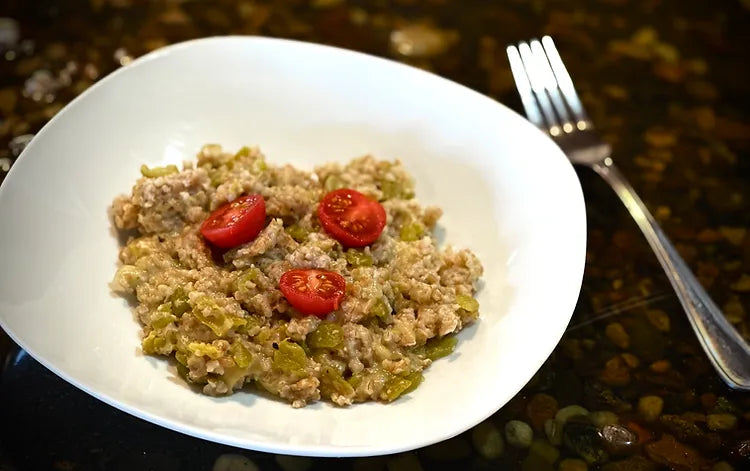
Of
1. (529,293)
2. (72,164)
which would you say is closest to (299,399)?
(529,293)

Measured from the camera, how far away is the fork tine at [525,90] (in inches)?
130

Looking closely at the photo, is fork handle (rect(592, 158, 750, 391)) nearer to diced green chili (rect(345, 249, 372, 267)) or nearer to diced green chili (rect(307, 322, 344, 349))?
diced green chili (rect(345, 249, 372, 267))

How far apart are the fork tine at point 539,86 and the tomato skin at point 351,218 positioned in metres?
1.19

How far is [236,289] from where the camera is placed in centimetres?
218

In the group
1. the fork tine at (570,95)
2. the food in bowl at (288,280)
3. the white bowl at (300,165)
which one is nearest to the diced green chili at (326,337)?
the food in bowl at (288,280)

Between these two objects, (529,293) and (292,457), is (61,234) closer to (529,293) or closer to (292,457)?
(292,457)

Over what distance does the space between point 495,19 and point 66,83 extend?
232 centimetres

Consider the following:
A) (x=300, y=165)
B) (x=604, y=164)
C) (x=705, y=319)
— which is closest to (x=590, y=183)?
(x=604, y=164)

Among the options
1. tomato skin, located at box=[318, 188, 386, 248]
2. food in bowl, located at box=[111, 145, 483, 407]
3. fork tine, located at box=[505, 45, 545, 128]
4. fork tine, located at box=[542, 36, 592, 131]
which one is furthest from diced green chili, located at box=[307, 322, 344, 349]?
fork tine, located at box=[542, 36, 592, 131]

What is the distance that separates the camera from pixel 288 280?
2.17 meters

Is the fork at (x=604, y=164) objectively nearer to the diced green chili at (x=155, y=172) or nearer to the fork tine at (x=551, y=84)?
the fork tine at (x=551, y=84)

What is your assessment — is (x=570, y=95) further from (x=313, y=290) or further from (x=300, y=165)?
(x=313, y=290)

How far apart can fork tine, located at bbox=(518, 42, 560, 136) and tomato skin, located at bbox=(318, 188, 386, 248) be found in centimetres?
119

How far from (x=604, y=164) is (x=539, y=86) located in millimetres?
485
